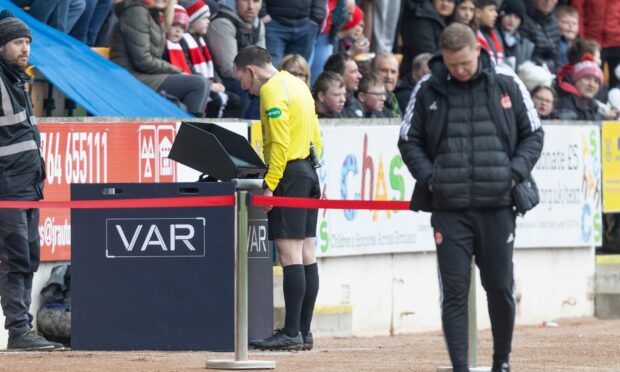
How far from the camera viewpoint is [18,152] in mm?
11820

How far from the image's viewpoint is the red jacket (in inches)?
889

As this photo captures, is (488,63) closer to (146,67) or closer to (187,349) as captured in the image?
(187,349)

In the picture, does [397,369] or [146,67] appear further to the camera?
[146,67]

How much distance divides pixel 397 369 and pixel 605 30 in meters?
12.8

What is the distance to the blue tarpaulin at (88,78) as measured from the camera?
14.4m

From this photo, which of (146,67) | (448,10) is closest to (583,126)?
(448,10)

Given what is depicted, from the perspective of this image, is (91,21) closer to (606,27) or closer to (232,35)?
(232,35)

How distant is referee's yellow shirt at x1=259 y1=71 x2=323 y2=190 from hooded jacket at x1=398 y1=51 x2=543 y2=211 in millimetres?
2208

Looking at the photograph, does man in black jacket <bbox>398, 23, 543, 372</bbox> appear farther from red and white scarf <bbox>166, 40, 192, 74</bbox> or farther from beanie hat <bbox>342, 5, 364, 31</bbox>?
beanie hat <bbox>342, 5, 364, 31</bbox>

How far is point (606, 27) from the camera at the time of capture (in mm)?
22797

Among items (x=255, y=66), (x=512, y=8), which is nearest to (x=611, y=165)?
(x=512, y=8)

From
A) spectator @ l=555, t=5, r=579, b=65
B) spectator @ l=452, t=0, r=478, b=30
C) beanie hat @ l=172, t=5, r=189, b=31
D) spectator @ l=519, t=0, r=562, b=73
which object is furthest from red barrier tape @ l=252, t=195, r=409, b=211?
spectator @ l=555, t=5, r=579, b=65

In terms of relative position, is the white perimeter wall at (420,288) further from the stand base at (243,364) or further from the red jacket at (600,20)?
the red jacket at (600,20)

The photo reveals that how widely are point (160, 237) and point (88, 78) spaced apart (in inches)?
135
